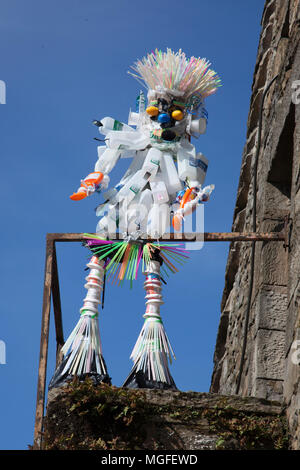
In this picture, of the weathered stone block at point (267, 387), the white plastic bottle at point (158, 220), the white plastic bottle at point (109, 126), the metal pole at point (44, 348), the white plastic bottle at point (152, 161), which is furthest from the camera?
the white plastic bottle at point (109, 126)

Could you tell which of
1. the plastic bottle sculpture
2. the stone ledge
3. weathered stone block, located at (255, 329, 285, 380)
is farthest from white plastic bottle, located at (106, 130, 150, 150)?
the stone ledge

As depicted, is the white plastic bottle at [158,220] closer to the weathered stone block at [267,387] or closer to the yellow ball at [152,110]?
the yellow ball at [152,110]

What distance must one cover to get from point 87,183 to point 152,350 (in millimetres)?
1398

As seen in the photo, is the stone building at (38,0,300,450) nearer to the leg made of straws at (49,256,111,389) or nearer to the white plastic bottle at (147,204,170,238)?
the leg made of straws at (49,256,111,389)

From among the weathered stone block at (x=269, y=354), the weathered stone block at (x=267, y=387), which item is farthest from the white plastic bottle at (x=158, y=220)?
the weathered stone block at (x=267, y=387)

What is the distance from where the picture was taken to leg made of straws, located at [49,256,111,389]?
18.1 feet

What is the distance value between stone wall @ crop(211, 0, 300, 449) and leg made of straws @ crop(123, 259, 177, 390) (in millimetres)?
729

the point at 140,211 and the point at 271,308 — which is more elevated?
the point at 140,211

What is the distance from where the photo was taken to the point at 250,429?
501 centimetres

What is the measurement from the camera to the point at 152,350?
5652 mm

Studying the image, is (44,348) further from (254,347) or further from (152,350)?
(254,347)

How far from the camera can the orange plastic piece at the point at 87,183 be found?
638cm

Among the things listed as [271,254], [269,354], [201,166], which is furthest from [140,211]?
[269,354]
